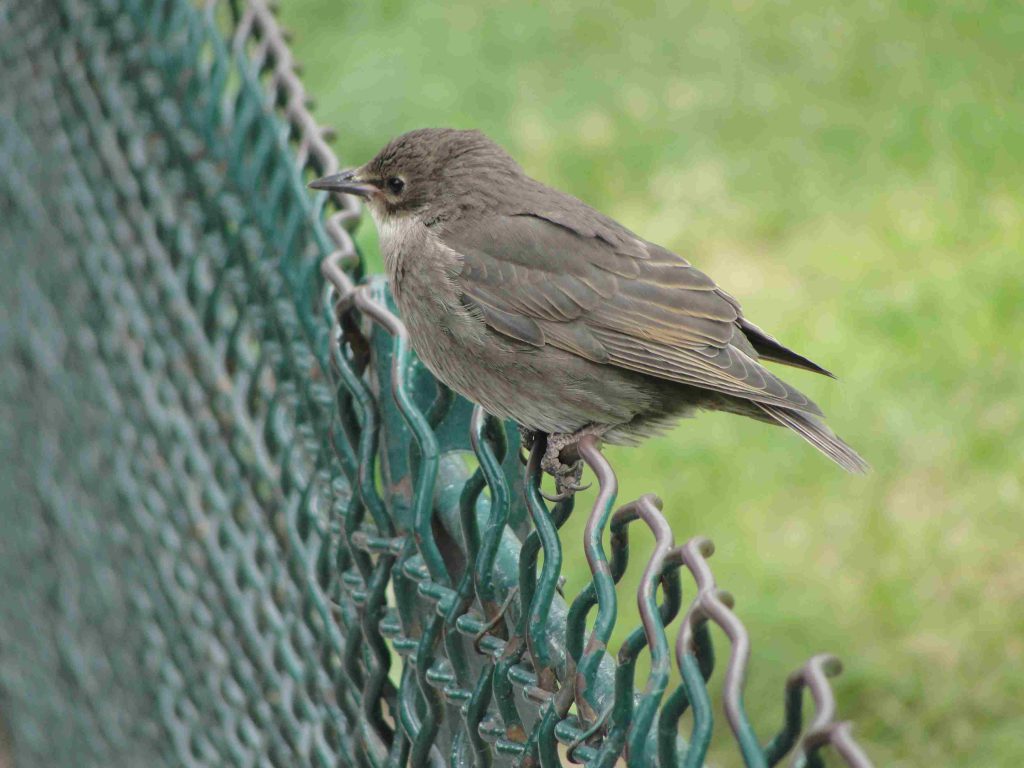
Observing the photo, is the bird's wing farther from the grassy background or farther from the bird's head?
the grassy background

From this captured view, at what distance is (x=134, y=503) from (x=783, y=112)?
15.9 feet

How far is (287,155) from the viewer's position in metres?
2.76

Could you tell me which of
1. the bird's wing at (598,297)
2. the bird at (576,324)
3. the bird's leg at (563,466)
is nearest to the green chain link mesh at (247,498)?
the bird's leg at (563,466)

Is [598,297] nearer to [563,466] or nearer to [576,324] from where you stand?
[576,324]

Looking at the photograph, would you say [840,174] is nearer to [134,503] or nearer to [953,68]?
[953,68]

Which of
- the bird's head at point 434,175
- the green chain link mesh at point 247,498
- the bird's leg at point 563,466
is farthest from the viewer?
the bird's head at point 434,175

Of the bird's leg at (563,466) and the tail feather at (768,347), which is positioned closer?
the bird's leg at (563,466)

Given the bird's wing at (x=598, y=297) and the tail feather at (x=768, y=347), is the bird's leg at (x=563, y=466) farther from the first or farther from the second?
the tail feather at (x=768, y=347)

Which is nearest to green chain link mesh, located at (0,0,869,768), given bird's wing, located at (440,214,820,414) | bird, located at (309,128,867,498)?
bird, located at (309,128,867,498)

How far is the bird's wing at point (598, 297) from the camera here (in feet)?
10.7

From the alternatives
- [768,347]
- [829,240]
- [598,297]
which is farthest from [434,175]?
[829,240]

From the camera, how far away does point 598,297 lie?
3320mm

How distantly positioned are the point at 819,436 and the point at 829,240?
11.8 ft

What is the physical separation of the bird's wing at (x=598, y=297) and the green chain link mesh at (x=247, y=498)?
1.63 ft
